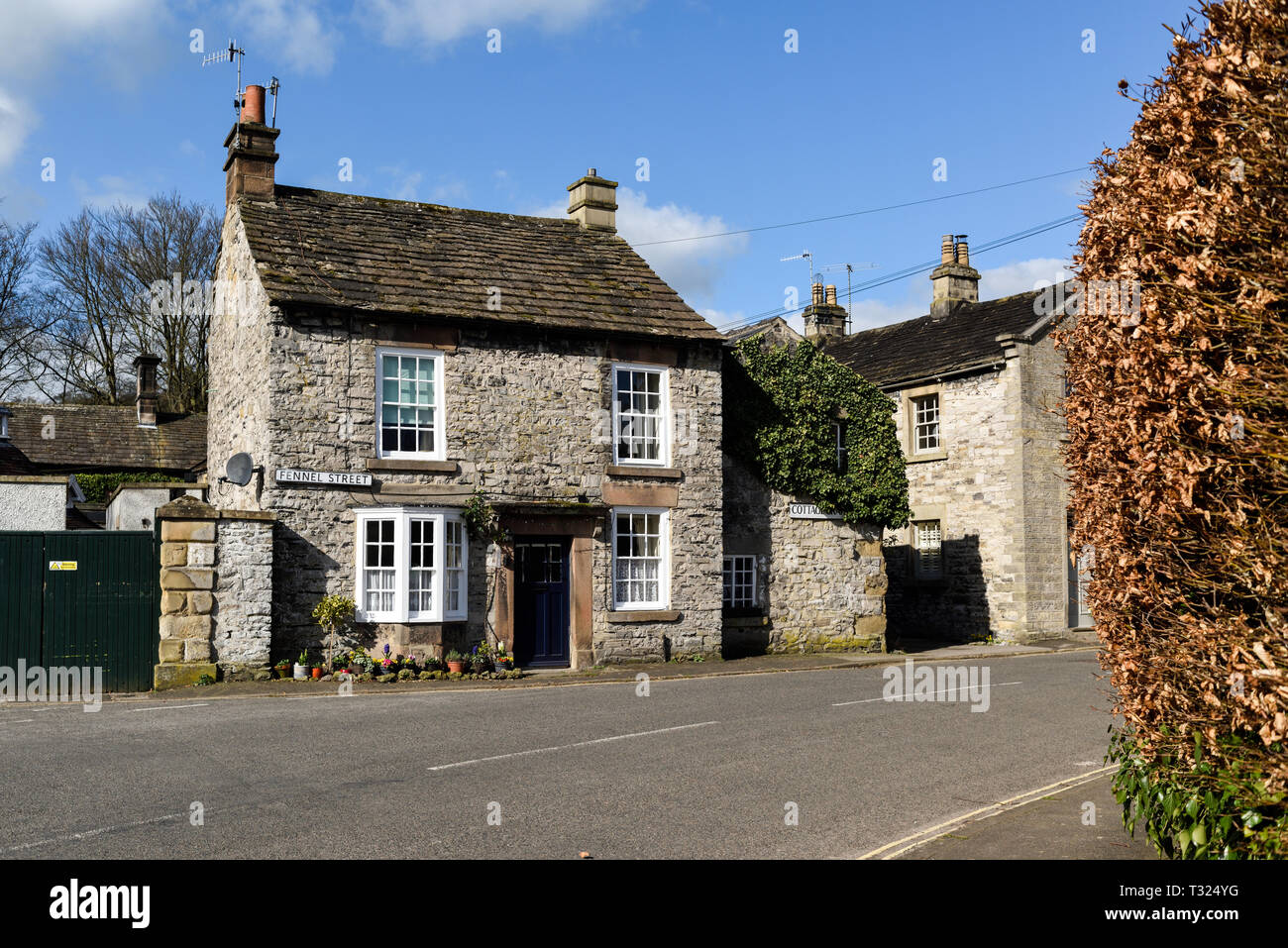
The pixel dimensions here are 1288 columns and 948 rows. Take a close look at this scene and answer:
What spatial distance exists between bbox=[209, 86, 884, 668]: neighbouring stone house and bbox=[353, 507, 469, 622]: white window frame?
0.12 feet

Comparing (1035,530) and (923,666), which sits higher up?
(1035,530)

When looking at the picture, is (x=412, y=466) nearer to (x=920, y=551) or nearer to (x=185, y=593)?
(x=185, y=593)

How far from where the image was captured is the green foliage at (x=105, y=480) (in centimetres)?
3744

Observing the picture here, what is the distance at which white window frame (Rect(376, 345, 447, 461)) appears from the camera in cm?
1900

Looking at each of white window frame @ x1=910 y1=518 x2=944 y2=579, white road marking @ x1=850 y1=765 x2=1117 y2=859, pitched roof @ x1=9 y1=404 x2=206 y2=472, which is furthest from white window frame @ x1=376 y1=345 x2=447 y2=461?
pitched roof @ x1=9 y1=404 x2=206 y2=472

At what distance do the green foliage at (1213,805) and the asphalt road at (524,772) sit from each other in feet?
6.08

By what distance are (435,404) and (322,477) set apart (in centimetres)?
239

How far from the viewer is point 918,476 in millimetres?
29031


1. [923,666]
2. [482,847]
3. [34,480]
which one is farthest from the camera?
[34,480]

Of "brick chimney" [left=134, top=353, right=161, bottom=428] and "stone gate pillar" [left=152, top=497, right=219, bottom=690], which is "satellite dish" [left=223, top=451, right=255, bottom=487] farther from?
"brick chimney" [left=134, top=353, right=161, bottom=428]

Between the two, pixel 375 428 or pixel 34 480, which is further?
pixel 34 480
